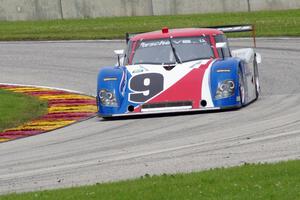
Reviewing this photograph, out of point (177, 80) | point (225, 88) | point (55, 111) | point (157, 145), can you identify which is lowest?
point (55, 111)

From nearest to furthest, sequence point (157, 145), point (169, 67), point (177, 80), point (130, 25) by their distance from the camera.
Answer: point (157, 145) → point (177, 80) → point (169, 67) → point (130, 25)

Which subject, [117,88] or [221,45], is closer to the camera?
[117,88]

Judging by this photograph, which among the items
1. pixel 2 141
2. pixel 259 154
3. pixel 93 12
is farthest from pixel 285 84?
pixel 93 12

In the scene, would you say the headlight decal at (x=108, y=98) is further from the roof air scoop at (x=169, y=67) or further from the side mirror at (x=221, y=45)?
the side mirror at (x=221, y=45)

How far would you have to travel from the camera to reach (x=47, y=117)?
57.0 ft

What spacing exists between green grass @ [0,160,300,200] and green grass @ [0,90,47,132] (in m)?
7.35

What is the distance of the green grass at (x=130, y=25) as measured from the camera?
32.5 meters

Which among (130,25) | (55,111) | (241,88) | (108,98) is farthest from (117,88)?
(130,25)

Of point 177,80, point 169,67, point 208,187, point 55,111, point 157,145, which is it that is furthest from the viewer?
point 55,111

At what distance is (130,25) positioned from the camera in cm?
3600

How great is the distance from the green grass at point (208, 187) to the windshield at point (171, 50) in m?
7.14

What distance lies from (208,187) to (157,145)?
3.85 metres

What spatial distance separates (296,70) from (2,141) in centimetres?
837

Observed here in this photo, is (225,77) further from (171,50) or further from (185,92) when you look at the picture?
(171,50)
